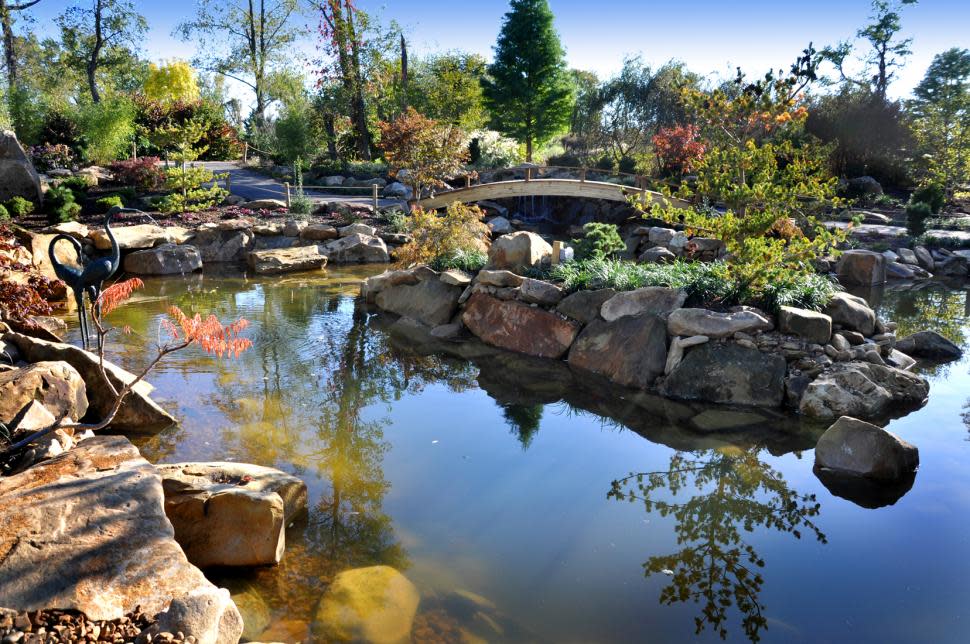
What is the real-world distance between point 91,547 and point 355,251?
41.3ft

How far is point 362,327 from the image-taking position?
961 cm

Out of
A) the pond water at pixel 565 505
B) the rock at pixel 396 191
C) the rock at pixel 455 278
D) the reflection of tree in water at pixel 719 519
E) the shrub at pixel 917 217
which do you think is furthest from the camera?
the rock at pixel 396 191

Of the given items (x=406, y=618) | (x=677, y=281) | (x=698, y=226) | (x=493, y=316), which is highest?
(x=698, y=226)

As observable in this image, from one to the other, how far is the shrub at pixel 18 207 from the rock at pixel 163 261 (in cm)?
355

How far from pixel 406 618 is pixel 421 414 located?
10.1ft

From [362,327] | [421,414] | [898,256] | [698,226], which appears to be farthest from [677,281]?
[898,256]

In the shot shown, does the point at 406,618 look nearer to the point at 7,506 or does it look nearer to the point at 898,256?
the point at 7,506

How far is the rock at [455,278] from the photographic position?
9469mm

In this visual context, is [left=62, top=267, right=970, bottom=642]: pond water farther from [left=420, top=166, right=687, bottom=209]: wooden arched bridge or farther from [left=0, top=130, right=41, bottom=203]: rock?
[left=0, top=130, right=41, bottom=203]: rock

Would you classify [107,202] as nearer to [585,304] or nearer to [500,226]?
[500,226]

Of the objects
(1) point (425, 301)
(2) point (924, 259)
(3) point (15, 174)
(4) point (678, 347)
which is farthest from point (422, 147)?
(2) point (924, 259)

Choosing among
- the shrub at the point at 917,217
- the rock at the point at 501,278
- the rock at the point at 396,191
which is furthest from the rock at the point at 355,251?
the shrub at the point at 917,217

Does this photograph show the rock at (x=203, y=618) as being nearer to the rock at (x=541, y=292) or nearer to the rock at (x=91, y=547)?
the rock at (x=91, y=547)

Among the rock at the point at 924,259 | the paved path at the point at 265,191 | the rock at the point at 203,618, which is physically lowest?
the rock at the point at 203,618
